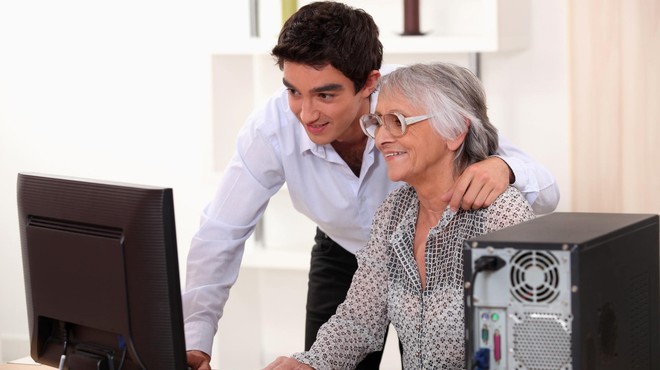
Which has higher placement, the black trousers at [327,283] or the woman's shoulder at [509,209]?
the woman's shoulder at [509,209]

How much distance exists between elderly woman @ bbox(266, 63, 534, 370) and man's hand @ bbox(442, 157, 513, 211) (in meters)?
0.02

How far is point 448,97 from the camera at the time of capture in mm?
1994

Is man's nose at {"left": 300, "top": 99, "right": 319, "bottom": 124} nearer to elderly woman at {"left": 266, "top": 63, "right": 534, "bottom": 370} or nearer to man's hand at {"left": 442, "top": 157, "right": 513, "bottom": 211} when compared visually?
elderly woman at {"left": 266, "top": 63, "right": 534, "bottom": 370}

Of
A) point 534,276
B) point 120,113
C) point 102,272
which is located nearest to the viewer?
point 534,276

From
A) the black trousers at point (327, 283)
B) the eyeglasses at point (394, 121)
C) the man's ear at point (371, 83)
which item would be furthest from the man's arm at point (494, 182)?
the black trousers at point (327, 283)

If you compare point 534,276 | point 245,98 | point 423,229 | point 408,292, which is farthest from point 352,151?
point 245,98

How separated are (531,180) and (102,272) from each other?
978 millimetres

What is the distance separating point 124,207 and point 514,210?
75 centimetres

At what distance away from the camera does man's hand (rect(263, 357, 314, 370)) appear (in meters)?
1.97

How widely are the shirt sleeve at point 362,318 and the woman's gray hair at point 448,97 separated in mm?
251

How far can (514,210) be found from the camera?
1925 millimetres

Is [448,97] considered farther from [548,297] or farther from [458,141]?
[548,297]

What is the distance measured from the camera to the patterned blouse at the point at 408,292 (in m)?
1.94

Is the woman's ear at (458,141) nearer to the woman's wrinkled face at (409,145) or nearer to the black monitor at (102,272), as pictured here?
the woman's wrinkled face at (409,145)
